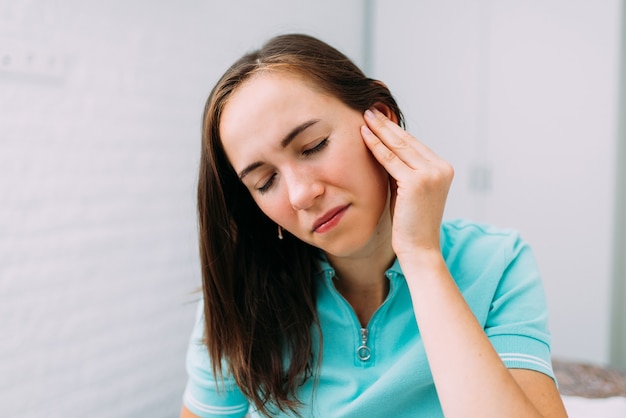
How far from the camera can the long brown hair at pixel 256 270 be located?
1029 mm

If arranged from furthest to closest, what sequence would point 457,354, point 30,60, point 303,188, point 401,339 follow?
1. point 30,60
2. point 401,339
3. point 303,188
4. point 457,354

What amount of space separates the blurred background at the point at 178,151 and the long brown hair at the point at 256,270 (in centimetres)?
48

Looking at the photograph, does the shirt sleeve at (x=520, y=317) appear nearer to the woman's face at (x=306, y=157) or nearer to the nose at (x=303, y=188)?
the woman's face at (x=306, y=157)

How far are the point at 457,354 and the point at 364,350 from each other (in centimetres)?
29

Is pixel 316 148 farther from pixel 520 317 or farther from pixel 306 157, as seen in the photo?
pixel 520 317

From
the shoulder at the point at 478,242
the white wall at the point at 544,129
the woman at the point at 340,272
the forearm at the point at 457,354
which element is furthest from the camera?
the white wall at the point at 544,129

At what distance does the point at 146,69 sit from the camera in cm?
184

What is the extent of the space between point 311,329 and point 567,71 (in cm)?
220

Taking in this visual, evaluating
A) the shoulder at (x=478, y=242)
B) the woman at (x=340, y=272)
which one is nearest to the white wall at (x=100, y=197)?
the woman at (x=340, y=272)

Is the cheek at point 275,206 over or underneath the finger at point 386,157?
underneath

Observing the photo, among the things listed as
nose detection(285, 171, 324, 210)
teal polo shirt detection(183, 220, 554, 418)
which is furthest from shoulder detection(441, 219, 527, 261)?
nose detection(285, 171, 324, 210)

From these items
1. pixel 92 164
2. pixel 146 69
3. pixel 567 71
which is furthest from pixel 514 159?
pixel 92 164

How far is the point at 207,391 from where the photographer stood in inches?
45.9

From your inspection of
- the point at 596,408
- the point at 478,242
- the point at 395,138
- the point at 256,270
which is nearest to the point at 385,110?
the point at 395,138
